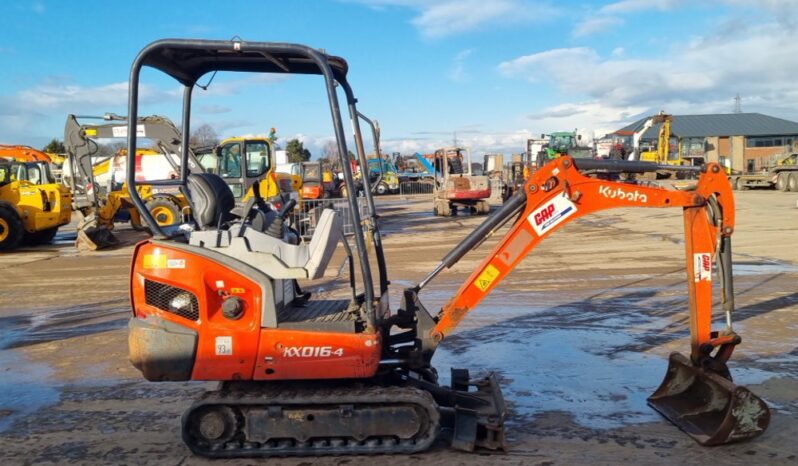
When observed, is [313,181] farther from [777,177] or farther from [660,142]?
[777,177]

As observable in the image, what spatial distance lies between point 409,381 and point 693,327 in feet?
6.89

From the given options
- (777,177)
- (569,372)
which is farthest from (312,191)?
(777,177)

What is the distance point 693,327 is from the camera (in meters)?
4.86

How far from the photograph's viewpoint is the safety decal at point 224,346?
424 centimetres

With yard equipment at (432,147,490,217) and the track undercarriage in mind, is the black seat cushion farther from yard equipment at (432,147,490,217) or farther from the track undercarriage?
yard equipment at (432,147,490,217)

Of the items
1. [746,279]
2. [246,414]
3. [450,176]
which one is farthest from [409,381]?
[450,176]

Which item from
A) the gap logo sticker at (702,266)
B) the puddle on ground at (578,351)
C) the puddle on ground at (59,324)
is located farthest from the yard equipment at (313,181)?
the gap logo sticker at (702,266)

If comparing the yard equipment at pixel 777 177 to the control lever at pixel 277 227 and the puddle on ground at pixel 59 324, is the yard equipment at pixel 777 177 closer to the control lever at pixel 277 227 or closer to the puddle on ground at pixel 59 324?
the puddle on ground at pixel 59 324

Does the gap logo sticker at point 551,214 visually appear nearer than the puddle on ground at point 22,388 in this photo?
Yes

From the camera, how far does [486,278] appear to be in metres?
4.59

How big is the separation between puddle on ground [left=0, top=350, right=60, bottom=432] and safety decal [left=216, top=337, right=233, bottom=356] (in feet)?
6.84

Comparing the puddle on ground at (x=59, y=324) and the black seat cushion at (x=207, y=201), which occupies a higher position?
the black seat cushion at (x=207, y=201)

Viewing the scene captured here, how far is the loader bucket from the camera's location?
4344 mm

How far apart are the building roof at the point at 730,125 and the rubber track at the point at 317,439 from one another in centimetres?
6624
